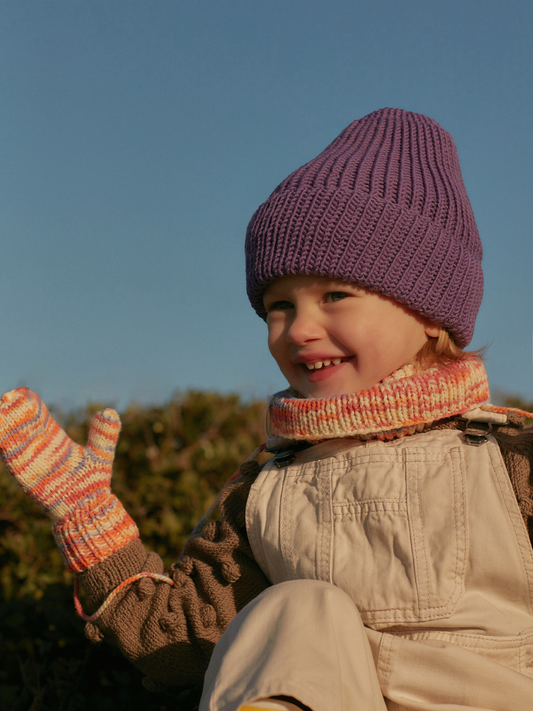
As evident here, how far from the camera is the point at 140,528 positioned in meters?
3.23

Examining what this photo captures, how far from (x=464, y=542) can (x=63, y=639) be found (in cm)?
180

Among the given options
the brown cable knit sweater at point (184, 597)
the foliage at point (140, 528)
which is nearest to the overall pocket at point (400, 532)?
the brown cable knit sweater at point (184, 597)

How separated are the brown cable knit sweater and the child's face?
0.89ft

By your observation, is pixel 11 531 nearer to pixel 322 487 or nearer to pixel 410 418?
pixel 322 487

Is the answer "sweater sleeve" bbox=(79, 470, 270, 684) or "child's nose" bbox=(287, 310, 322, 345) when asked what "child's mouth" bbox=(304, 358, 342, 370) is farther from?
"sweater sleeve" bbox=(79, 470, 270, 684)

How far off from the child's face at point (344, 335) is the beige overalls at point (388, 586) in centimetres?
21

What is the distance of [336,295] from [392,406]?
39 centimetres

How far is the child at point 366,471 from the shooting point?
5.44ft

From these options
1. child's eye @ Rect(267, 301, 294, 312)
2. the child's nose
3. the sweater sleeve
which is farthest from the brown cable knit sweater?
child's eye @ Rect(267, 301, 294, 312)

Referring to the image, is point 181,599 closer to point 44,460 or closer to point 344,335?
point 44,460

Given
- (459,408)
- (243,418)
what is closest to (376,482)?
(459,408)

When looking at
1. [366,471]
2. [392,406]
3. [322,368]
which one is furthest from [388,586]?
[322,368]

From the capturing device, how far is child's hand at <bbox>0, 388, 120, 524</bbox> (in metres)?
2.00

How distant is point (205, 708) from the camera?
1.26 metres
